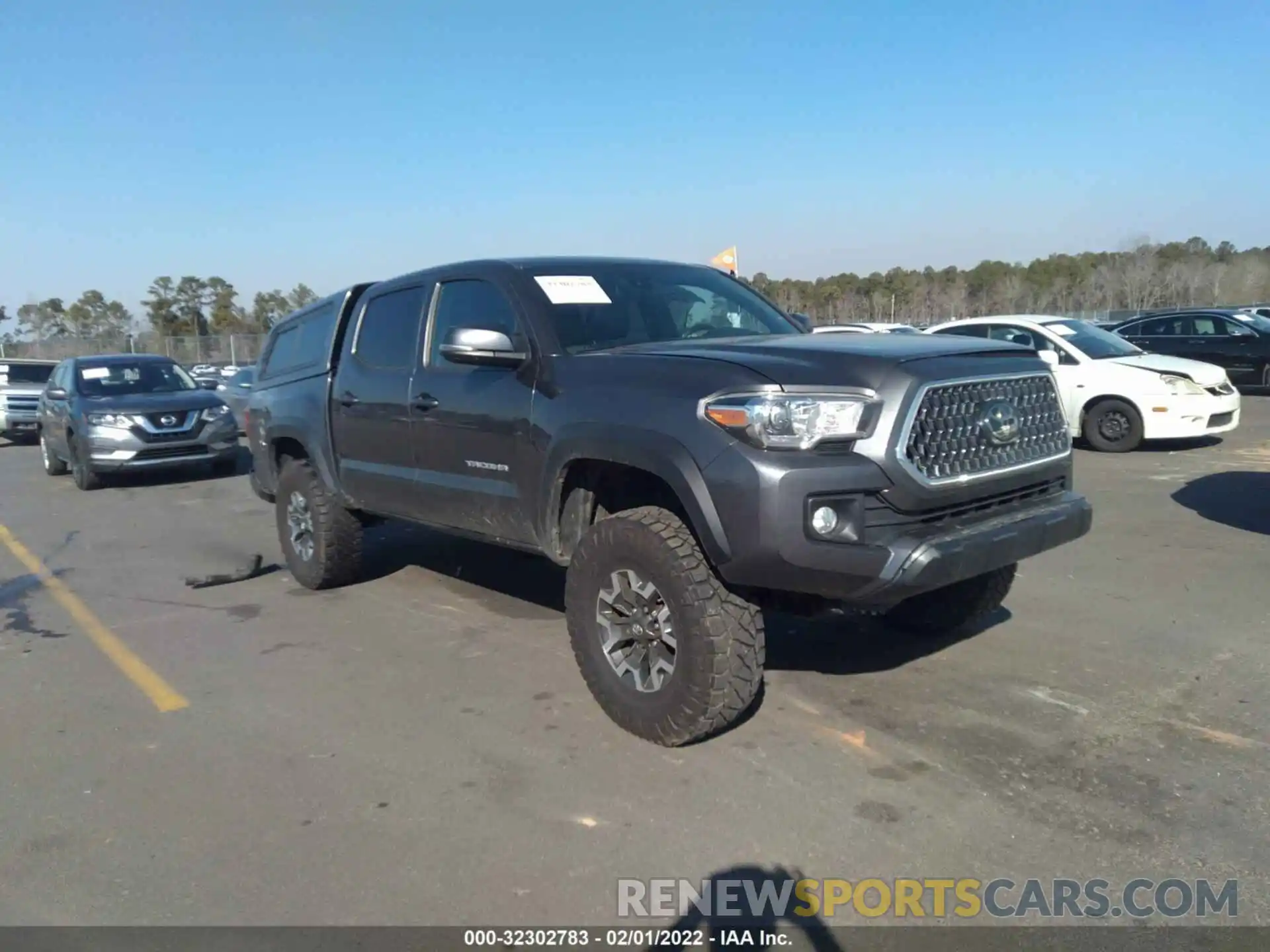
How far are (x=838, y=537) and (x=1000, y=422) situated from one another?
96cm

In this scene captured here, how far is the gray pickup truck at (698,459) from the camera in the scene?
11.4 ft

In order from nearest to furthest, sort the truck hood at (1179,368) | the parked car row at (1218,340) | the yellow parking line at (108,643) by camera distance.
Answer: the yellow parking line at (108,643) < the truck hood at (1179,368) < the parked car row at (1218,340)

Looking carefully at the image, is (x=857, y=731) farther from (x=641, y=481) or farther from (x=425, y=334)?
(x=425, y=334)

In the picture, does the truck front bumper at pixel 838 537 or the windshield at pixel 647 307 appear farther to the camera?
the windshield at pixel 647 307

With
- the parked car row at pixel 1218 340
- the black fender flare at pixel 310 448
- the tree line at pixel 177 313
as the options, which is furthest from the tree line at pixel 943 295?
the black fender flare at pixel 310 448

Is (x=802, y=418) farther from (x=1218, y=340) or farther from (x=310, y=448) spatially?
(x=1218, y=340)

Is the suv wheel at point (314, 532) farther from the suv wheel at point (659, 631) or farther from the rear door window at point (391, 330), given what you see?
the suv wheel at point (659, 631)

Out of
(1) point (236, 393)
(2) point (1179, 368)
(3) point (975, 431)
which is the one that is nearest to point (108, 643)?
(3) point (975, 431)

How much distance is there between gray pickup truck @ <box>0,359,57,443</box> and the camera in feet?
59.6

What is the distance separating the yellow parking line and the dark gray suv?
12.3ft

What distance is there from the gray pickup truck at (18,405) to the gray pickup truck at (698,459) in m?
15.9

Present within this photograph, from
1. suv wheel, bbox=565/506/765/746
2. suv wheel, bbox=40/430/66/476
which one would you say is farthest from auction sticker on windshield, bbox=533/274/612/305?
suv wheel, bbox=40/430/66/476

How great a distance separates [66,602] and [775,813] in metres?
5.34

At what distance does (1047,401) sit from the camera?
167 inches
